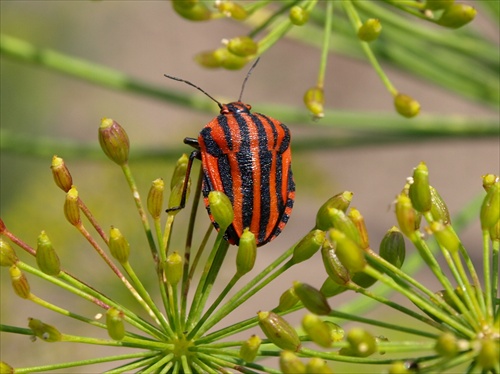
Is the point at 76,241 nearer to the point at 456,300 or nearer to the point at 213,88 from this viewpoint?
the point at 456,300

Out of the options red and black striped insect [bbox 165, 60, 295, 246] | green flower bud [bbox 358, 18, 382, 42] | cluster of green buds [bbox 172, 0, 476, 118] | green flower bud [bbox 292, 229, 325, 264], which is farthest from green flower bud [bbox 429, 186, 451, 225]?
green flower bud [bbox 358, 18, 382, 42]

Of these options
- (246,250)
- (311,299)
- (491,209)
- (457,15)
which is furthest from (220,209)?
(457,15)

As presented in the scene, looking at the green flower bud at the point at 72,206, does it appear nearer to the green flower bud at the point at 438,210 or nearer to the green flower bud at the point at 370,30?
the green flower bud at the point at 438,210

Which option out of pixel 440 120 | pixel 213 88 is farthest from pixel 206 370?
pixel 213 88

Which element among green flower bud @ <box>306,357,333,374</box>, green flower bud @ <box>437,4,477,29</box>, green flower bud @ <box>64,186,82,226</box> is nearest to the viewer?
green flower bud @ <box>306,357,333,374</box>

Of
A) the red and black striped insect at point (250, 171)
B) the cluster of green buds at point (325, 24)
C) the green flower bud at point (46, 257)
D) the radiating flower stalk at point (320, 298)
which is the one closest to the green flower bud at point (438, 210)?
the radiating flower stalk at point (320, 298)

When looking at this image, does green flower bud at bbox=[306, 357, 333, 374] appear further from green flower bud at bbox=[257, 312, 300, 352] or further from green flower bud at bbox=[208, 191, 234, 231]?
green flower bud at bbox=[208, 191, 234, 231]
